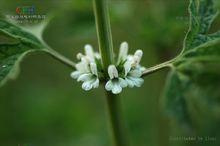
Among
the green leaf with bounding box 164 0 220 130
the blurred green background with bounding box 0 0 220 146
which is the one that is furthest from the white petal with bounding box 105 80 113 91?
the blurred green background with bounding box 0 0 220 146

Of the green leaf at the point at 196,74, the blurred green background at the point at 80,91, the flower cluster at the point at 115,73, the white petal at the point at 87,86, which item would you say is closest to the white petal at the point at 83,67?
the flower cluster at the point at 115,73

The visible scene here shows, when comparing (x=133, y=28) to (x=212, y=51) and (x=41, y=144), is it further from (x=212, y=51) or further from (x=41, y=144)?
(x=212, y=51)

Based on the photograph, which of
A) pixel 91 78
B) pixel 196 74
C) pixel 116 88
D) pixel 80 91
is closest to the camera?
pixel 116 88

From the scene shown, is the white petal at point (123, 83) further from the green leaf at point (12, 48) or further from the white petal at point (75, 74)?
the green leaf at point (12, 48)

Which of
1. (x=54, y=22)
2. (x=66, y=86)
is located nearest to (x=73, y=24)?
(x=54, y=22)

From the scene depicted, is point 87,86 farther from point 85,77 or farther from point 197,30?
point 197,30

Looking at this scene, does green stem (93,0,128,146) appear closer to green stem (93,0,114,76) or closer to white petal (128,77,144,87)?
green stem (93,0,114,76)

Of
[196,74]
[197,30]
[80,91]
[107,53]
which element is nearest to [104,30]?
[107,53]
